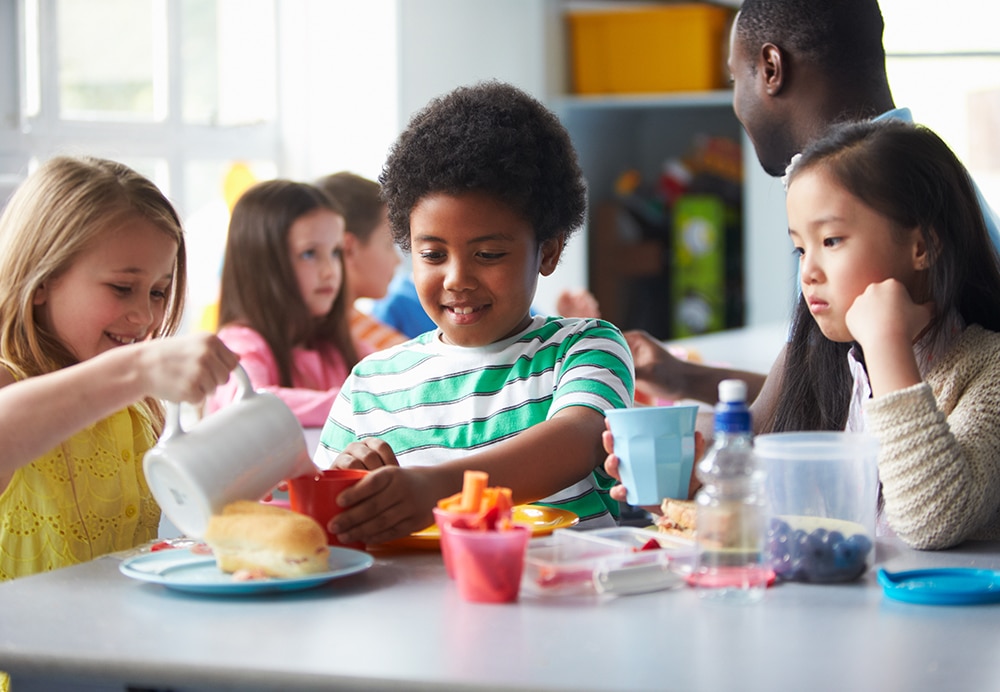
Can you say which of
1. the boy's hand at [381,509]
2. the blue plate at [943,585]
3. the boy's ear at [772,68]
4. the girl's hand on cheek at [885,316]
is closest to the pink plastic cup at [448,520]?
the boy's hand at [381,509]

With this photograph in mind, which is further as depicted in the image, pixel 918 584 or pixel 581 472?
pixel 581 472

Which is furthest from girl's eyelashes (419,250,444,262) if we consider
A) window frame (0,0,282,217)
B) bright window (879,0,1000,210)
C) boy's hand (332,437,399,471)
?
bright window (879,0,1000,210)

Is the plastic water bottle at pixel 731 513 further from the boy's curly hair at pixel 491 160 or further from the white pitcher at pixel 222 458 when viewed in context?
the boy's curly hair at pixel 491 160

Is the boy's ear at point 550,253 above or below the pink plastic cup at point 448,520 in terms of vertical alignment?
above

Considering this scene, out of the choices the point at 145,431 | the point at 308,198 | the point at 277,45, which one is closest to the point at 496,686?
the point at 145,431

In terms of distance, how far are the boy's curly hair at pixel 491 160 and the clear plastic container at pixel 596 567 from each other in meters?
0.55

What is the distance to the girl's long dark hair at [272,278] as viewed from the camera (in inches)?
111

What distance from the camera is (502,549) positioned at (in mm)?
905

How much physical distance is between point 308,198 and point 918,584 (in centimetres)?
223

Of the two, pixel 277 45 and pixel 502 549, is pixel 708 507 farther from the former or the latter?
pixel 277 45

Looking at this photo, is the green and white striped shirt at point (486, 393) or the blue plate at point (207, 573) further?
the green and white striped shirt at point (486, 393)

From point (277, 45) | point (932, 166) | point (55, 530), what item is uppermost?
point (277, 45)

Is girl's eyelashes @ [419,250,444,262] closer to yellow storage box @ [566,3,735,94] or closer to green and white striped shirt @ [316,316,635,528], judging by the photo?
green and white striped shirt @ [316,316,635,528]

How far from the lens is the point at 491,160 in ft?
4.68
